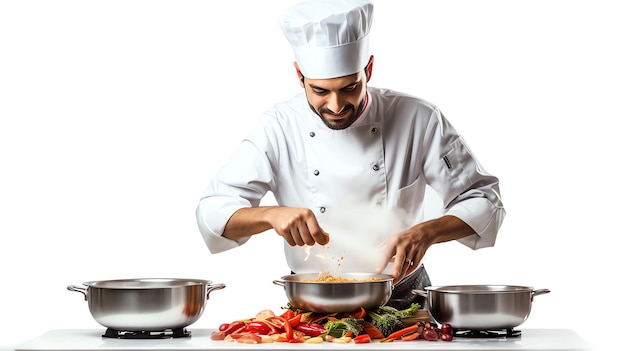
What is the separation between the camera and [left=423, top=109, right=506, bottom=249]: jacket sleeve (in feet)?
13.2

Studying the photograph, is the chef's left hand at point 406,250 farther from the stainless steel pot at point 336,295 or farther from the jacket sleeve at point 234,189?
the jacket sleeve at point 234,189

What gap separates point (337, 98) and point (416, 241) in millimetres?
758

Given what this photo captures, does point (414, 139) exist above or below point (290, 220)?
above

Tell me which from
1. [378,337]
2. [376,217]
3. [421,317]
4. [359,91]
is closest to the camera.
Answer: [378,337]

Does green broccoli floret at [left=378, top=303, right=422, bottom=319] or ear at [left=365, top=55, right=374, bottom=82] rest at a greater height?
ear at [left=365, top=55, right=374, bottom=82]

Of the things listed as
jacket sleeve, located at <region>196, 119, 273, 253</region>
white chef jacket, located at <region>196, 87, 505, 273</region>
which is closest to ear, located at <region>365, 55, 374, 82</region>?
white chef jacket, located at <region>196, 87, 505, 273</region>

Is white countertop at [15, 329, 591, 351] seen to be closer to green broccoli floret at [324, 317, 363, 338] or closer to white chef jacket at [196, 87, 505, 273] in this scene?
green broccoli floret at [324, 317, 363, 338]

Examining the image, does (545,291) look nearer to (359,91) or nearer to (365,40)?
(359,91)

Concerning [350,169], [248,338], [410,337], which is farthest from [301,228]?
[350,169]

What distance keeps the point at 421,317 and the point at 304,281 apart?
0.57 m

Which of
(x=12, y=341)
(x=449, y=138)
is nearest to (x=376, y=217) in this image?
(x=449, y=138)

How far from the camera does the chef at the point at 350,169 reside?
3.96m

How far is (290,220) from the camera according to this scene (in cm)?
340

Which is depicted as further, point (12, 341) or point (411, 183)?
point (411, 183)
